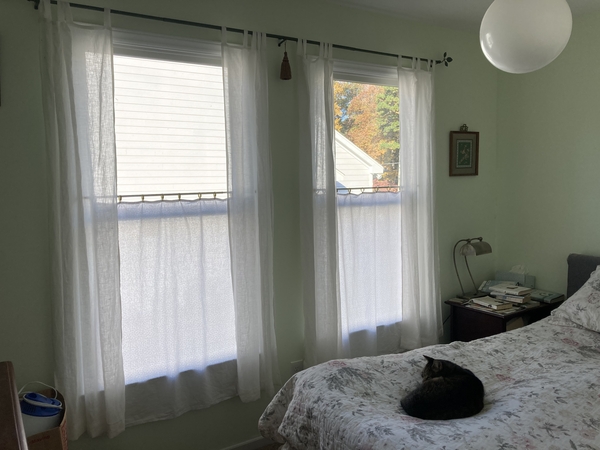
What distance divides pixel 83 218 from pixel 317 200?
1.33 metres

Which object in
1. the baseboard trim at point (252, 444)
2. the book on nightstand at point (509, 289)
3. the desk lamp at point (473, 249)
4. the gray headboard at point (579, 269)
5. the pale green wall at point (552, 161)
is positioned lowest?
the baseboard trim at point (252, 444)

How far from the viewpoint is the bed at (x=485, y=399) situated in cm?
164

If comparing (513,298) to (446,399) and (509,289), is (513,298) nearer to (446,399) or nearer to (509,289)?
(509,289)

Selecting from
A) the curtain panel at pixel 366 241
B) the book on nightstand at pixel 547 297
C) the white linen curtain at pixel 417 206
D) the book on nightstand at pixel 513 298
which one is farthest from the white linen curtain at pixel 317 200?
the book on nightstand at pixel 547 297

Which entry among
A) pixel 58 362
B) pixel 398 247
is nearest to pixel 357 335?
pixel 398 247

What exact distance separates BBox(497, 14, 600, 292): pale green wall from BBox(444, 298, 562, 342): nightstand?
347 millimetres

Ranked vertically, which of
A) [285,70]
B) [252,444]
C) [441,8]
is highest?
[441,8]

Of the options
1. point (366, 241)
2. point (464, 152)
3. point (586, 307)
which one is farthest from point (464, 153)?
point (586, 307)

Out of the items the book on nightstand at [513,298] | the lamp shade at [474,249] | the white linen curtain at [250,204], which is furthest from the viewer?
the lamp shade at [474,249]

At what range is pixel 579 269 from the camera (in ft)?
11.0

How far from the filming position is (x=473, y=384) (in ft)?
6.36

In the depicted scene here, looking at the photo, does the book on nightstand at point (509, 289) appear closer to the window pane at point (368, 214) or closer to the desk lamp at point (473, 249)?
the desk lamp at point (473, 249)

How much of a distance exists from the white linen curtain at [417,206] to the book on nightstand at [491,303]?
0.33 meters

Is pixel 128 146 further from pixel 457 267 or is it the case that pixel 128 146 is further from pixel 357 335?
pixel 457 267
